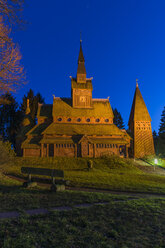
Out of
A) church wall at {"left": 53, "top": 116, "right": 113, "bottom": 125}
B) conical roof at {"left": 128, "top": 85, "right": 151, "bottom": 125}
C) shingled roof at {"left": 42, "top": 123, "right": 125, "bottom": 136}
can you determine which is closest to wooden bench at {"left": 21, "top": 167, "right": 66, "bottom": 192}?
shingled roof at {"left": 42, "top": 123, "right": 125, "bottom": 136}

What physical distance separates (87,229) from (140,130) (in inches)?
1252

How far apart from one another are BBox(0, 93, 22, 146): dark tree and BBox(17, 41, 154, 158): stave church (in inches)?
367

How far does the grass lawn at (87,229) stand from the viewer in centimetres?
347

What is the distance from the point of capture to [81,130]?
29156 mm

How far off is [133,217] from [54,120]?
26.7 metres

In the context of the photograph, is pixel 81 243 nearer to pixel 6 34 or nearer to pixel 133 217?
pixel 133 217

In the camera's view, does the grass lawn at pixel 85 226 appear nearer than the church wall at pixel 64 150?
Yes

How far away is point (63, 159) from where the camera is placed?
80.1 ft

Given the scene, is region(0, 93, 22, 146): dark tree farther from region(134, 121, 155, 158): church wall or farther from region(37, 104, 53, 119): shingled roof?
region(134, 121, 155, 158): church wall

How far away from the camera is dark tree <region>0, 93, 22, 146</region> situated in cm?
3978

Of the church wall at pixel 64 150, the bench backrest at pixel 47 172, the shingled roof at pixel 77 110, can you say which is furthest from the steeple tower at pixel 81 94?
the bench backrest at pixel 47 172

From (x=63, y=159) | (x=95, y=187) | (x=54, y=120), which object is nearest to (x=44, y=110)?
(x=54, y=120)

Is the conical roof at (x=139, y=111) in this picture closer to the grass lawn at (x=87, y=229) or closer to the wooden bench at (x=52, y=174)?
the wooden bench at (x=52, y=174)

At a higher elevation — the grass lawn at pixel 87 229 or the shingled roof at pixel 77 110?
the shingled roof at pixel 77 110
